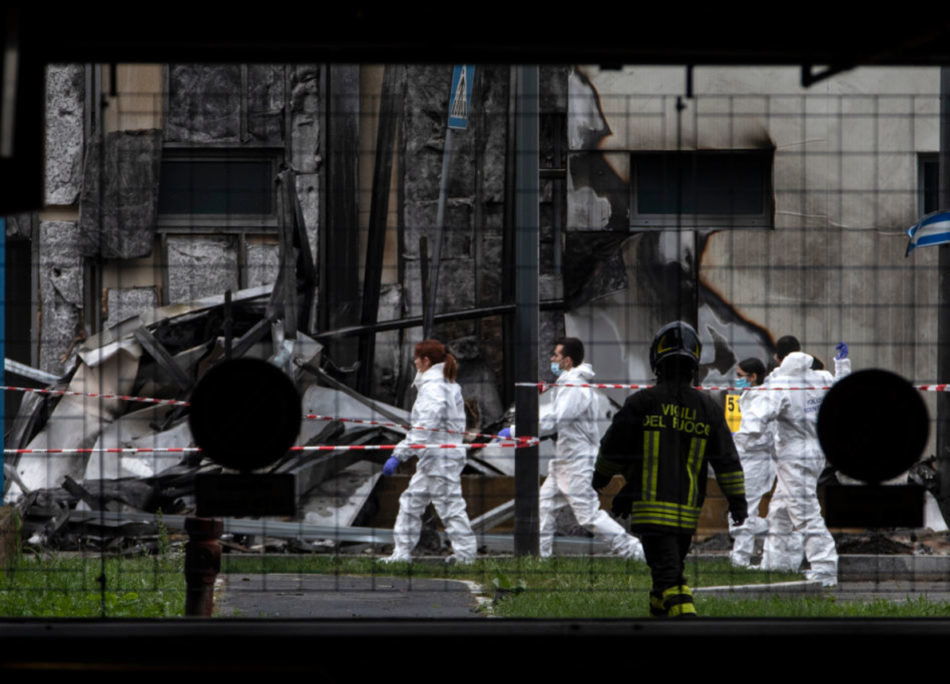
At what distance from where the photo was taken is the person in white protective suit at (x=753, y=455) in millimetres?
11148

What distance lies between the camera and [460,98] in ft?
32.6

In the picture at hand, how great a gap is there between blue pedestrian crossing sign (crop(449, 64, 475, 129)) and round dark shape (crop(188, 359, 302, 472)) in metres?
5.40

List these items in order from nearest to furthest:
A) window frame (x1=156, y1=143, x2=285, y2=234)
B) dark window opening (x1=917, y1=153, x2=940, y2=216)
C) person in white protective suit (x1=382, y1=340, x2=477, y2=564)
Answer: window frame (x1=156, y1=143, x2=285, y2=234)
dark window opening (x1=917, y1=153, x2=940, y2=216)
person in white protective suit (x1=382, y1=340, x2=477, y2=564)

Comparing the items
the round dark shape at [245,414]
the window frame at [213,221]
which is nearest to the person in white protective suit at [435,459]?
the window frame at [213,221]

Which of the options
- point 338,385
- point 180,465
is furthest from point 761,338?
point 180,465

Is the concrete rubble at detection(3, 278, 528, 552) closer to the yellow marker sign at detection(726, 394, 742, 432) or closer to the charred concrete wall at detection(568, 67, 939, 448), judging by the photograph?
the yellow marker sign at detection(726, 394, 742, 432)

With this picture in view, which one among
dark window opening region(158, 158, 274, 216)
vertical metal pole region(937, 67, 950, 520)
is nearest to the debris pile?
vertical metal pole region(937, 67, 950, 520)

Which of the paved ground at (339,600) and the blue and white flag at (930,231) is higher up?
the blue and white flag at (930,231)

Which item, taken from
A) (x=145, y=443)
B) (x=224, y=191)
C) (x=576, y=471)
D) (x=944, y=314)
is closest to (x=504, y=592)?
(x=576, y=471)

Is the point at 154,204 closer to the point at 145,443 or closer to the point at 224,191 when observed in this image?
the point at 224,191

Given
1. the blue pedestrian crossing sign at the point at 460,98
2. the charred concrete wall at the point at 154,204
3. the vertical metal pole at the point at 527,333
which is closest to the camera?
the charred concrete wall at the point at 154,204

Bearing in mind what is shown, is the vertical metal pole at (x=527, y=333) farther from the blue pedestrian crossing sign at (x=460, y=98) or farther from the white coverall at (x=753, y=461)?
the white coverall at (x=753, y=461)

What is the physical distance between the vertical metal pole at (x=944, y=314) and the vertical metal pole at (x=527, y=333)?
8.59 ft

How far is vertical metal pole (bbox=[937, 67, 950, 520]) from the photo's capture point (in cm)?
585
